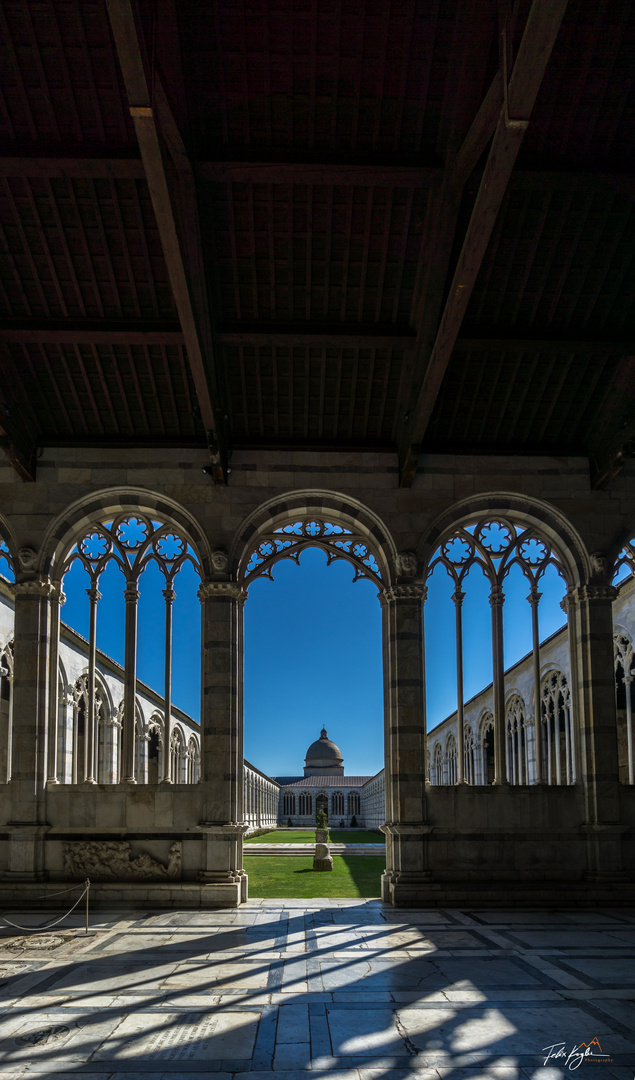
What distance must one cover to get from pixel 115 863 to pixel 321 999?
6.48m

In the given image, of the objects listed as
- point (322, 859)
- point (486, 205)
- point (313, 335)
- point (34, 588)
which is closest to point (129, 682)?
point (34, 588)

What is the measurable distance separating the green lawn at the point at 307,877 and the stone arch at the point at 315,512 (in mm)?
5480

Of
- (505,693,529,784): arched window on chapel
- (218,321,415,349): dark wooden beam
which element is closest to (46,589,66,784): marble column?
(218,321,415,349): dark wooden beam

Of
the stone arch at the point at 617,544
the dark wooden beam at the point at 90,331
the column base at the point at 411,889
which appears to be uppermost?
the dark wooden beam at the point at 90,331

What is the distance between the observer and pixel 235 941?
1019cm

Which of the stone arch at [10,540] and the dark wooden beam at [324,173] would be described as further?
the stone arch at [10,540]

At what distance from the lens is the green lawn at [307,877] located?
15.8 metres

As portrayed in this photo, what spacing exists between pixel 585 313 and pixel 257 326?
4.76 metres

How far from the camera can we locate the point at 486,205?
963 cm

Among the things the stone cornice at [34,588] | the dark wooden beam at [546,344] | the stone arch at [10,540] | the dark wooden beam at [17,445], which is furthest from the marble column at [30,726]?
the dark wooden beam at [546,344]

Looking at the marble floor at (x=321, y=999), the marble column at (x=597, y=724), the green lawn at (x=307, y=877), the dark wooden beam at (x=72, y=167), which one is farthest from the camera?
the green lawn at (x=307, y=877)

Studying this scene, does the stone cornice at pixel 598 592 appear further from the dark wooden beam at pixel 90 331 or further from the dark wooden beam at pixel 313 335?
the dark wooden beam at pixel 90 331

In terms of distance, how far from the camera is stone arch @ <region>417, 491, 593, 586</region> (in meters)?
14.4

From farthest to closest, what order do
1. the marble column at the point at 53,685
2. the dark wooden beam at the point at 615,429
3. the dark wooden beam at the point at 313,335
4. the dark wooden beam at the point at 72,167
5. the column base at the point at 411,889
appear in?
1. the marble column at the point at 53,685
2. the dark wooden beam at the point at 615,429
3. the column base at the point at 411,889
4. the dark wooden beam at the point at 313,335
5. the dark wooden beam at the point at 72,167
